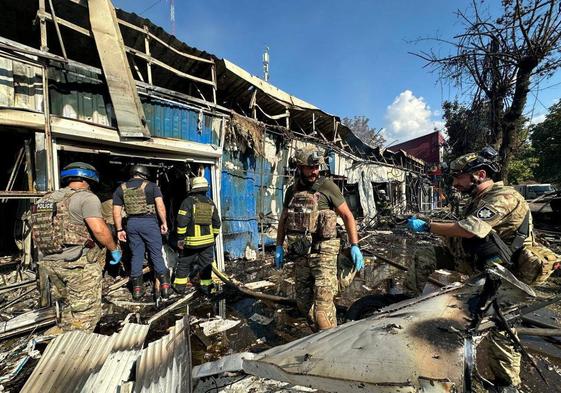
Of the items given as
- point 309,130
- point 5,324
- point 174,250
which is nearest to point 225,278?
point 174,250

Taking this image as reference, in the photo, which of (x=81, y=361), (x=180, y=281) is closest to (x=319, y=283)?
(x=81, y=361)

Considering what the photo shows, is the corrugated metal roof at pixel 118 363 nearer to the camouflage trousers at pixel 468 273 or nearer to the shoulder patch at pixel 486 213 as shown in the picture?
the camouflage trousers at pixel 468 273

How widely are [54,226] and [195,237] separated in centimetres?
181

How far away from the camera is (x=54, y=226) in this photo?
2.69 meters

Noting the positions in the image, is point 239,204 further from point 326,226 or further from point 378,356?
point 378,356

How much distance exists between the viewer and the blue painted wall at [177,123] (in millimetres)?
4418

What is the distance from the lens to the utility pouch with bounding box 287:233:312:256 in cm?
268

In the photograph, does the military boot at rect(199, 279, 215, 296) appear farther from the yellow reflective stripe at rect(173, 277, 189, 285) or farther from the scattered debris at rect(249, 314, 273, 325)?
the scattered debris at rect(249, 314, 273, 325)

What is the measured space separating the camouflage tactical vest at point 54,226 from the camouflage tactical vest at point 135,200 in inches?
41.4

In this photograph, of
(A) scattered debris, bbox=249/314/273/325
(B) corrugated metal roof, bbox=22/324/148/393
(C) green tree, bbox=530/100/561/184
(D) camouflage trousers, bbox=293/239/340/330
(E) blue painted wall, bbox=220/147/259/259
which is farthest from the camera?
(C) green tree, bbox=530/100/561/184

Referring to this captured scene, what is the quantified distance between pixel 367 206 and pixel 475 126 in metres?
4.95

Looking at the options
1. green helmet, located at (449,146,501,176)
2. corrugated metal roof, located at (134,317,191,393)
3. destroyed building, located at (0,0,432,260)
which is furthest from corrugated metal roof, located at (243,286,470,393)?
destroyed building, located at (0,0,432,260)

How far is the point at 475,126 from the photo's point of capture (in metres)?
8.12

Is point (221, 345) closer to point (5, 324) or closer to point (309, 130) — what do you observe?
point (5, 324)
